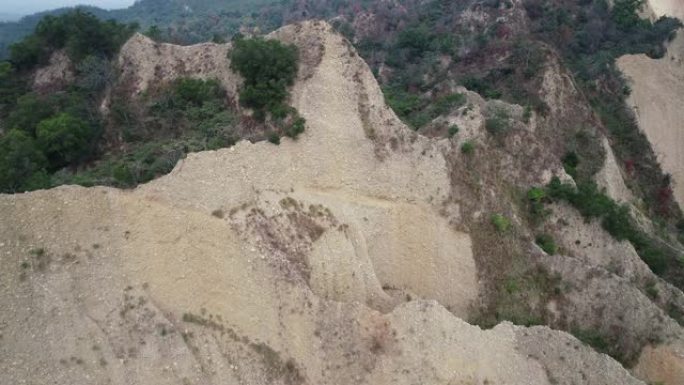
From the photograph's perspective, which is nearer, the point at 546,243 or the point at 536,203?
the point at 546,243

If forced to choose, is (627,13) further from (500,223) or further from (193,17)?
(193,17)

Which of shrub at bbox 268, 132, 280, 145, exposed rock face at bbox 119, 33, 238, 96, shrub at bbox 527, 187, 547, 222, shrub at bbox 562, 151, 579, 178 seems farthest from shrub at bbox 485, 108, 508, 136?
exposed rock face at bbox 119, 33, 238, 96

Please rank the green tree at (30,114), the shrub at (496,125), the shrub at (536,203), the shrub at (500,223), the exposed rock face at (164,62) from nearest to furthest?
the shrub at (500,223) → the green tree at (30,114) → the exposed rock face at (164,62) → the shrub at (536,203) → the shrub at (496,125)

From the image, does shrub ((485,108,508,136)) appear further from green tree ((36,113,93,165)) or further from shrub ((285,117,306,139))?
green tree ((36,113,93,165))

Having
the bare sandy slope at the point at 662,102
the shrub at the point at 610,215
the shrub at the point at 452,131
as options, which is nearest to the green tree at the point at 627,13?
the bare sandy slope at the point at 662,102

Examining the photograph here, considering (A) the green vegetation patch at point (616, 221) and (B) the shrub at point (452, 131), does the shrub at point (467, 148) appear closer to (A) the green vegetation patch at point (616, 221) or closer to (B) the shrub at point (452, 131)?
(B) the shrub at point (452, 131)

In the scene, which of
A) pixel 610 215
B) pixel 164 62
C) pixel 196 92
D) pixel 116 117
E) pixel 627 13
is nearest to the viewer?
pixel 116 117

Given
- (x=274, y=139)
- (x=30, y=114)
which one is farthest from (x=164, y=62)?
(x=274, y=139)
